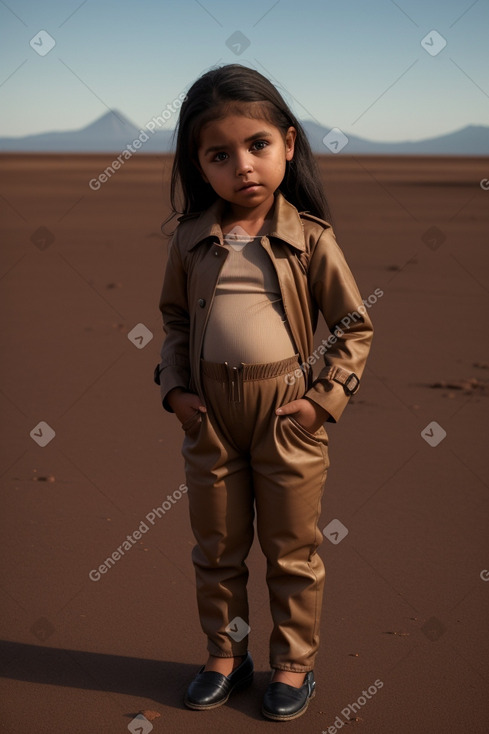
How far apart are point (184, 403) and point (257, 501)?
0.34 meters

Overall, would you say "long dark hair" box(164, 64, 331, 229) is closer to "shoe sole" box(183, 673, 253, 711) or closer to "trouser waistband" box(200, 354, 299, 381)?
"trouser waistband" box(200, 354, 299, 381)

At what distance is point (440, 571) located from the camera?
3.26m

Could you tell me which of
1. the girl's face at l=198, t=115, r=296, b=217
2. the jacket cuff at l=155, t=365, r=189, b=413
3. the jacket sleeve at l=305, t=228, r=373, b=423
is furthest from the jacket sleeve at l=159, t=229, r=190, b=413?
the jacket sleeve at l=305, t=228, r=373, b=423

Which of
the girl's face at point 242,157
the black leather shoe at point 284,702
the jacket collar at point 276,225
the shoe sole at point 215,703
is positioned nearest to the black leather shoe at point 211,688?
the shoe sole at point 215,703

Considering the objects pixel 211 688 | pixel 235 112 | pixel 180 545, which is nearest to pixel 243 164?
pixel 235 112

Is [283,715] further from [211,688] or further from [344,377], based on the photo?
[344,377]

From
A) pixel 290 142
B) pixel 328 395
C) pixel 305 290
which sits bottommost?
pixel 328 395

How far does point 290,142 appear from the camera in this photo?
2.47m

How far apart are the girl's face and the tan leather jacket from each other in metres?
0.10

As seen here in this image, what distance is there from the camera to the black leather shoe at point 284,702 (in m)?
2.48

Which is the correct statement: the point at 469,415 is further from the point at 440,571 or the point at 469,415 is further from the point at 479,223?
the point at 479,223

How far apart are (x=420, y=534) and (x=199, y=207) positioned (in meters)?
1.64

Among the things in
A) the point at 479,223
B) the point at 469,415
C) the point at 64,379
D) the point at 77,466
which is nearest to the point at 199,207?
the point at 77,466

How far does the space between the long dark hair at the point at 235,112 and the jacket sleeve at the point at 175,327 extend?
0.16m
